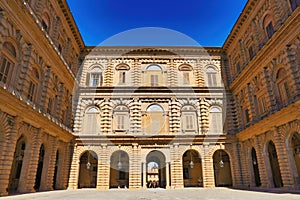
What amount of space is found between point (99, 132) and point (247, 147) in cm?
1457

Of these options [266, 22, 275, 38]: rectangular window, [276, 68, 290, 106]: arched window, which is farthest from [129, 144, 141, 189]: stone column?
[266, 22, 275, 38]: rectangular window

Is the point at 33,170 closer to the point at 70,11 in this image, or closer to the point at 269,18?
the point at 70,11

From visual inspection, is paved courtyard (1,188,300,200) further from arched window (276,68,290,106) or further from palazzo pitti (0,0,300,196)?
arched window (276,68,290,106)

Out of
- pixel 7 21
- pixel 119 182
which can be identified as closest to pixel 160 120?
pixel 119 182

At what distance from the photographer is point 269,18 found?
689 inches

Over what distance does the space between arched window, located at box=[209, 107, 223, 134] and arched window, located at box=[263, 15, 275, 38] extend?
29.8 feet

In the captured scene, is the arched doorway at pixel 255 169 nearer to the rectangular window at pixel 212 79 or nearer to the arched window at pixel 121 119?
the rectangular window at pixel 212 79

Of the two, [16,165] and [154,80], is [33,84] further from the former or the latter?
[154,80]

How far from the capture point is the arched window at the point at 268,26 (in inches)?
677

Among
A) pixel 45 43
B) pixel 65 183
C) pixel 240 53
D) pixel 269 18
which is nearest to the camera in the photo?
pixel 45 43

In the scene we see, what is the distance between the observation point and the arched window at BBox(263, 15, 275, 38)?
56.4ft

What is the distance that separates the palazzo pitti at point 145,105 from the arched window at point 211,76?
0.41 ft

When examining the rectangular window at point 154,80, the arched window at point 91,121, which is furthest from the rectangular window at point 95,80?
the rectangular window at point 154,80

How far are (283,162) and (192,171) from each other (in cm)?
1066
